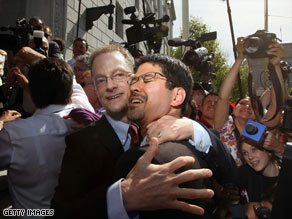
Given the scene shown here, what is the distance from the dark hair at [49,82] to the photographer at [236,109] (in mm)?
1512

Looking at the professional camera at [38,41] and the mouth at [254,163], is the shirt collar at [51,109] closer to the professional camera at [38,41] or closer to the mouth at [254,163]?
the professional camera at [38,41]

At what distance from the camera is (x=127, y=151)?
1159 mm

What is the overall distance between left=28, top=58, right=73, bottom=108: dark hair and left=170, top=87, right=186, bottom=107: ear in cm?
88

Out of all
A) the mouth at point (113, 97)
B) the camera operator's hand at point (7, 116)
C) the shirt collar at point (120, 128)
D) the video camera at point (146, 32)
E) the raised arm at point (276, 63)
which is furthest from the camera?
the video camera at point (146, 32)

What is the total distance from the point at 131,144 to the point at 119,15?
1079 cm

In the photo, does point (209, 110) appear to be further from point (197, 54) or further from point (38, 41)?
point (38, 41)

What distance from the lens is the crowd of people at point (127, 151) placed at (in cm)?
110

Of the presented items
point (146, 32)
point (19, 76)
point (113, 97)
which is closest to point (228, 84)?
point (113, 97)

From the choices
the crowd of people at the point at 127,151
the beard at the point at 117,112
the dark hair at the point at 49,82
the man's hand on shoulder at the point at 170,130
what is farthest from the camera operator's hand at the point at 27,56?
the man's hand on shoulder at the point at 170,130

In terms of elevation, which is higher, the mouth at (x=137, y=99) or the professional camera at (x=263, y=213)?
the mouth at (x=137, y=99)

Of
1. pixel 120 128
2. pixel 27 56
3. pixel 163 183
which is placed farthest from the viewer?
pixel 27 56

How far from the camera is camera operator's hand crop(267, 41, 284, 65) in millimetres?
2547

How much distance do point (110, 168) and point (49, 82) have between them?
0.84 m

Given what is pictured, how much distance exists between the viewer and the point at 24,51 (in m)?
2.31
